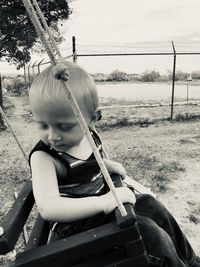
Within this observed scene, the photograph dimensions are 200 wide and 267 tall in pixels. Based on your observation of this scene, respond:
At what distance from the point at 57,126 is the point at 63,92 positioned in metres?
0.14

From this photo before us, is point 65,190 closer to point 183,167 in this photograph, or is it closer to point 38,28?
point 38,28

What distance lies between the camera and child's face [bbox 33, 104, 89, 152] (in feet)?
4.88

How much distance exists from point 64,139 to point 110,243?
455 millimetres

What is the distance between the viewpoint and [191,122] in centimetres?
897

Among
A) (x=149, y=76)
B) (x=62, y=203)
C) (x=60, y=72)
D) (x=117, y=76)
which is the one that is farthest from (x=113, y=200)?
(x=117, y=76)

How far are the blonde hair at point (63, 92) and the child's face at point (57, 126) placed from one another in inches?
1.1

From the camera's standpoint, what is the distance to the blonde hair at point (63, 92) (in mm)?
1466

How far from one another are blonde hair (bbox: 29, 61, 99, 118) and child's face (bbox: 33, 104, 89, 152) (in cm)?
3

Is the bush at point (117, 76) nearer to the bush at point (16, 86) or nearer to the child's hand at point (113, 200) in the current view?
the bush at point (16, 86)

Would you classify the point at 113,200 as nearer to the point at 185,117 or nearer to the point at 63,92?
the point at 63,92

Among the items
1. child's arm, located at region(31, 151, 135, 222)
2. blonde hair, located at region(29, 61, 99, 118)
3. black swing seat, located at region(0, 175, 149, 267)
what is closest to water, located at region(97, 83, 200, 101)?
blonde hair, located at region(29, 61, 99, 118)

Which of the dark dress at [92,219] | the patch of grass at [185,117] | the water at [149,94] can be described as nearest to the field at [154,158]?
the patch of grass at [185,117]

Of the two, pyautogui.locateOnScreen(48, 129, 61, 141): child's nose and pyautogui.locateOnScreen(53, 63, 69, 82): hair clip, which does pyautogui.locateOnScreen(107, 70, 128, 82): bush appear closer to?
pyautogui.locateOnScreen(48, 129, 61, 141): child's nose

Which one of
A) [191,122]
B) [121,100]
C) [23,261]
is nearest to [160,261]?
[23,261]
